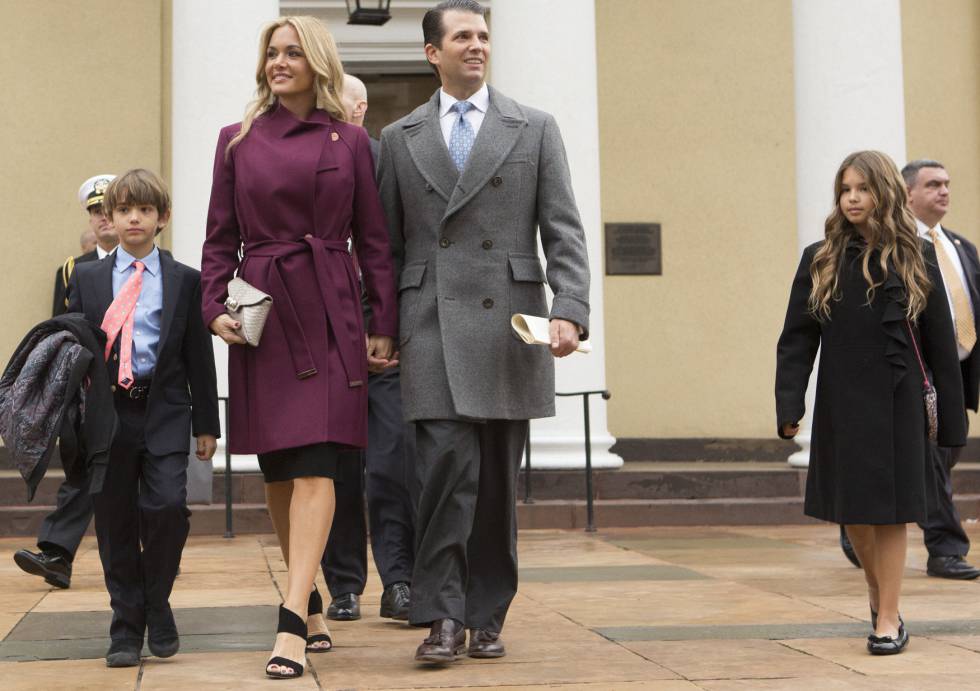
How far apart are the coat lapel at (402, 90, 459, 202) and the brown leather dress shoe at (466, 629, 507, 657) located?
146 cm

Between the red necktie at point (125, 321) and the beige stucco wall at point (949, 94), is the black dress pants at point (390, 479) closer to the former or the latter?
the red necktie at point (125, 321)

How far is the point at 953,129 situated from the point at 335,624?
1036 centimetres

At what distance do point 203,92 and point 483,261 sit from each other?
6.03m

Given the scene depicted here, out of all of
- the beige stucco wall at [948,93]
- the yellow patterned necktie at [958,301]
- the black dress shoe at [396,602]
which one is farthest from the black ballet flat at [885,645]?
the beige stucco wall at [948,93]

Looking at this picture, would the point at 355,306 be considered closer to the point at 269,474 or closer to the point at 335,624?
the point at 269,474

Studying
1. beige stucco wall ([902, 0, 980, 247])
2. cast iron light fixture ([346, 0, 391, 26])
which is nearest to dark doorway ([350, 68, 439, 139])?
cast iron light fixture ([346, 0, 391, 26])

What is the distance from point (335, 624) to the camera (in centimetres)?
629

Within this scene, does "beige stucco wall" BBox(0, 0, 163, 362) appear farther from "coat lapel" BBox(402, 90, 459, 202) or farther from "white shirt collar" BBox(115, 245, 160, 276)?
"coat lapel" BBox(402, 90, 459, 202)

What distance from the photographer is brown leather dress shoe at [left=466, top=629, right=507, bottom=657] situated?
534cm

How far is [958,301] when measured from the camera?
323 inches

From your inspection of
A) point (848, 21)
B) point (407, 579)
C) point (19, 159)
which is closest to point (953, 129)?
point (848, 21)

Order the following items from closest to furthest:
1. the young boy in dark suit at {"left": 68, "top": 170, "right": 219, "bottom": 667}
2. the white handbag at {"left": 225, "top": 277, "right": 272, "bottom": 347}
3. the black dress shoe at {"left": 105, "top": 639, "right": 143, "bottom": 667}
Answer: the white handbag at {"left": 225, "top": 277, "right": 272, "bottom": 347}
the black dress shoe at {"left": 105, "top": 639, "right": 143, "bottom": 667}
the young boy in dark suit at {"left": 68, "top": 170, "right": 219, "bottom": 667}

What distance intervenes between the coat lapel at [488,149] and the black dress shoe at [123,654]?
176 cm

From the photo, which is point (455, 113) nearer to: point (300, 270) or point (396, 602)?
point (300, 270)
